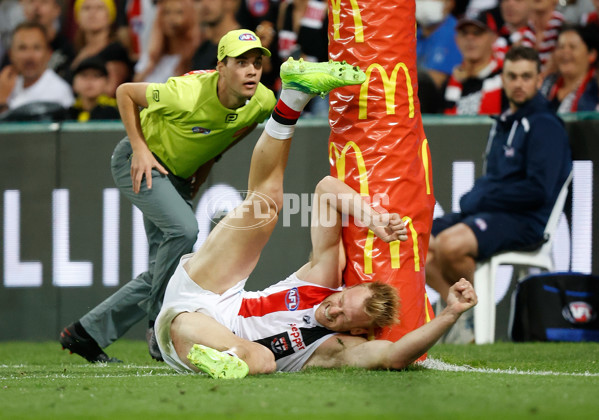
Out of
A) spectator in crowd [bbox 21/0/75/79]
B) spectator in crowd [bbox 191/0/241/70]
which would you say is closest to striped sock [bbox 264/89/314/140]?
spectator in crowd [bbox 191/0/241/70]

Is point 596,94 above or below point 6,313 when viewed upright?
above

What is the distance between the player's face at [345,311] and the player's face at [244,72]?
156cm

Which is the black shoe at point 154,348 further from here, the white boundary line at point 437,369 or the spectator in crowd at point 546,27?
the spectator in crowd at point 546,27

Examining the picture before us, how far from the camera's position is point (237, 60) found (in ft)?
18.9

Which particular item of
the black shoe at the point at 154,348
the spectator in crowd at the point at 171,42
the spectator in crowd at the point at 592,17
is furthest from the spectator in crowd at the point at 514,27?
the black shoe at the point at 154,348

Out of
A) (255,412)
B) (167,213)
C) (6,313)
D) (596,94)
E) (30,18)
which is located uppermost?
(30,18)

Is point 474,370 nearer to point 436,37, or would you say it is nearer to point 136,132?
point 136,132

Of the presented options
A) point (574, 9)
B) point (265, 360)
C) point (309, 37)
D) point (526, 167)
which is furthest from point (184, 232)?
point (574, 9)

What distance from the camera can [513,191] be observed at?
23.8ft

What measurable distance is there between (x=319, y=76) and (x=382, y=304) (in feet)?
4.08

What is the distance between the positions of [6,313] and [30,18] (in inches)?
187

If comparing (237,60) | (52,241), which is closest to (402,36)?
(237,60)

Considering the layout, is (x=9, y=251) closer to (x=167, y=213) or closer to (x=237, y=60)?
(x=167, y=213)

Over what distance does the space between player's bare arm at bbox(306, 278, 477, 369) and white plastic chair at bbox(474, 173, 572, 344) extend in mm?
2508
